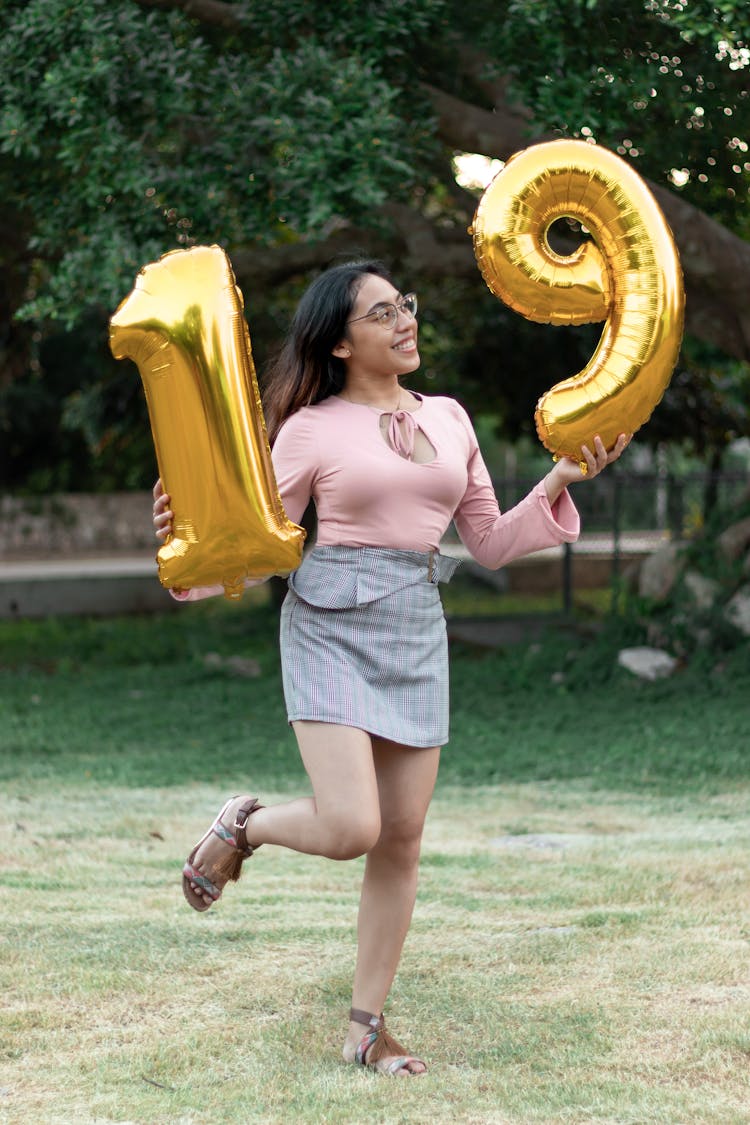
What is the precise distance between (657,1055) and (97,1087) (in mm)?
1290

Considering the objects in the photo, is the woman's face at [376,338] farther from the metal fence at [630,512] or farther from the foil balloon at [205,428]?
the metal fence at [630,512]

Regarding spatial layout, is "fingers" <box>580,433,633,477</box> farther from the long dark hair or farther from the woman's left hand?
the long dark hair

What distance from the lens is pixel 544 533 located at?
3.50 m

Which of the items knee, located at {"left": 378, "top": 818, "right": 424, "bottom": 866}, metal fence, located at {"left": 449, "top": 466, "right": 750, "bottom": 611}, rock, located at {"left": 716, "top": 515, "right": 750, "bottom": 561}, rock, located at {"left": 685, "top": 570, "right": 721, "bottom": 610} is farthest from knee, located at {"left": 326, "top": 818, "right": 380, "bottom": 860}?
metal fence, located at {"left": 449, "top": 466, "right": 750, "bottom": 611}

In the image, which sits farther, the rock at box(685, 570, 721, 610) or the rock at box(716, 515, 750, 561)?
the rock at box(716, 515, 750, 561)

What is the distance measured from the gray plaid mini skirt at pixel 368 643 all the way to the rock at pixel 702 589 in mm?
7419

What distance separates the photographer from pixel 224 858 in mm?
3518

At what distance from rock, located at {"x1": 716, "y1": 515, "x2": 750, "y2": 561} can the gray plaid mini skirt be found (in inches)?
317

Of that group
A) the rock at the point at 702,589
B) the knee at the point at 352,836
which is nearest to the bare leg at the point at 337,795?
the knee at the point at 352,836

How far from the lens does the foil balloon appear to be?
10.6ft

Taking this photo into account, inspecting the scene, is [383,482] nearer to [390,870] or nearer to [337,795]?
[337,795]

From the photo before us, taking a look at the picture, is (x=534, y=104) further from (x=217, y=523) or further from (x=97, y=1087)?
(x=97, y=1087)

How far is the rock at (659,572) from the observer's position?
1158cm

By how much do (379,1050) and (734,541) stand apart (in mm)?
8318
